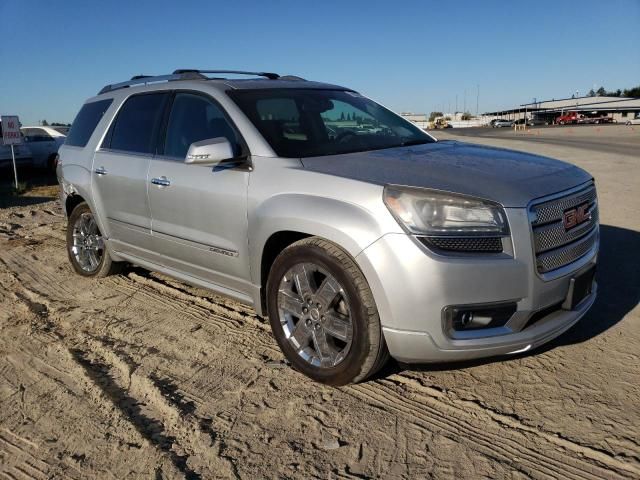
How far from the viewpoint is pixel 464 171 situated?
3.21 m

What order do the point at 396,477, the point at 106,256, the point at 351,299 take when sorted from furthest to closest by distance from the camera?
the point at 106,256
the point at 351,299
the point at 396,477

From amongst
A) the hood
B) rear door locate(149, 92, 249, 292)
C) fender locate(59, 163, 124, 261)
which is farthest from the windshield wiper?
fender locate(59, 163, 124, 261)

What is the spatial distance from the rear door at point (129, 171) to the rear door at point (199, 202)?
163 millimetres

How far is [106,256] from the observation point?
544 cm

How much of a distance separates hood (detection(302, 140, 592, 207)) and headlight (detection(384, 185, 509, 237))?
5 centimetres

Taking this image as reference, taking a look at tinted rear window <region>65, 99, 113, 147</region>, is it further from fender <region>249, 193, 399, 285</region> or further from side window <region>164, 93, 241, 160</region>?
fender <region>249, 193, 399, 285</region>

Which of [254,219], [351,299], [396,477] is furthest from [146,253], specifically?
[396,477]

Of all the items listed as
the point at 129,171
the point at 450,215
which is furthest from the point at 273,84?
the point at 450,215

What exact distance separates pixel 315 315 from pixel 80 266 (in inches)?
138

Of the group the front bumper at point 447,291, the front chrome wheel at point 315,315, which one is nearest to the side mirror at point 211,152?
the front chrome wheel at point 315,315

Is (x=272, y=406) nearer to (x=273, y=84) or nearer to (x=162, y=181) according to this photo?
(x=162, y=181)

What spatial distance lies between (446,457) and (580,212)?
167 cm

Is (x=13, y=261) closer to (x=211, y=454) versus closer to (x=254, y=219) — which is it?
(x=254, y=219)

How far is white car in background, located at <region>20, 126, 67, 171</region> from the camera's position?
17.6 metres
